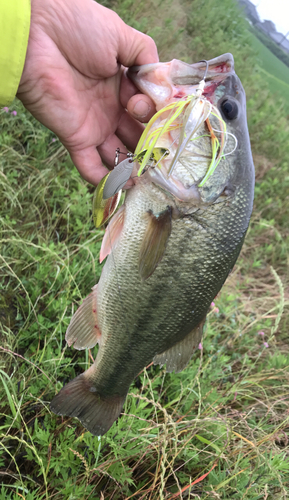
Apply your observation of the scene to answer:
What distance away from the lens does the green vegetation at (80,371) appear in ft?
5.23

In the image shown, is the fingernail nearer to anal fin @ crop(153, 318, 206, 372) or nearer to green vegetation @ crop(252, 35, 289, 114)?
anal fin @ crop(153, 318, 206, 372)

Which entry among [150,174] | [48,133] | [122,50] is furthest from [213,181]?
[48,133]

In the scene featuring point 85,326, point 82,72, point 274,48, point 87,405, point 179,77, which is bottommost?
point 87,405

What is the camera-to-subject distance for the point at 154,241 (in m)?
1.38

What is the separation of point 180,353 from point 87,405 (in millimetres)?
563

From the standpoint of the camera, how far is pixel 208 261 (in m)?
1.40

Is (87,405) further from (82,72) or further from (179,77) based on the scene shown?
(82,72)

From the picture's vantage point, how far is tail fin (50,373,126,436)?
1526mm

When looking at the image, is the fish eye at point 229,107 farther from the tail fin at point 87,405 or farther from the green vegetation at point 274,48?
the green vegetation at point 274,48

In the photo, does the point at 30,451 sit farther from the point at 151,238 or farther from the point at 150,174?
the point at 150,174

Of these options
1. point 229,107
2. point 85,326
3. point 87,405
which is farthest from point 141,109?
point 87,405

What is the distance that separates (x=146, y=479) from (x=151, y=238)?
1447 millimetres

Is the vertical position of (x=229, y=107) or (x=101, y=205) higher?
(x=229, y=107)

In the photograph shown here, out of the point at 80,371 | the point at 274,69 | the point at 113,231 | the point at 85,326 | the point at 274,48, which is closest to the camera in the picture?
the point at 113,231
